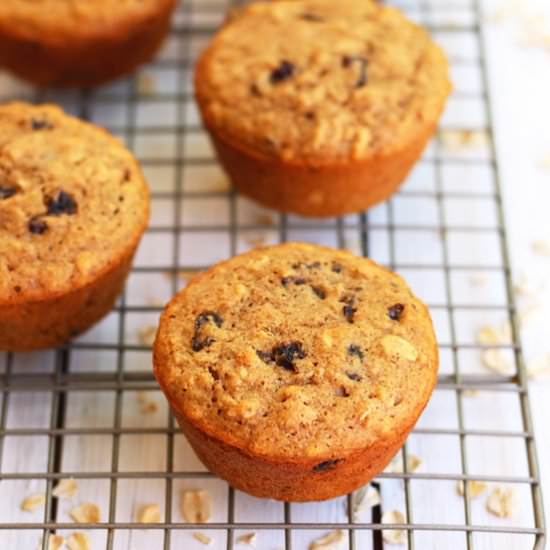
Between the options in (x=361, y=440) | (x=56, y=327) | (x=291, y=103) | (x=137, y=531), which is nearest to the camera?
(x=361, y=440)

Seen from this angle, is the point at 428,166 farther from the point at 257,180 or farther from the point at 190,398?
the point at 190,398

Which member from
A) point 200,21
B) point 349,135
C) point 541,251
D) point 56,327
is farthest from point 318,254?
point 200,21

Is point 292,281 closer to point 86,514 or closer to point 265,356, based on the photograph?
point 265,356

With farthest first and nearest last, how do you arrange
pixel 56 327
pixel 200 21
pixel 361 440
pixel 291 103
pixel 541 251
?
pixel 200 21
pixel 541 251
pixel 291 103
pixel 56 327
pixel 361 440

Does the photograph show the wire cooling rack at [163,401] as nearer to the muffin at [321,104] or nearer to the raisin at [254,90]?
the muffin at [321,104]

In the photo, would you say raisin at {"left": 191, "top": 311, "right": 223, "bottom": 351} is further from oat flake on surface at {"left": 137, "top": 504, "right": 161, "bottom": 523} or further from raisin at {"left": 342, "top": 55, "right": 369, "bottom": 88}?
raisin at {"left": 342, "top": 55, "right": 369, "bottom": 88}

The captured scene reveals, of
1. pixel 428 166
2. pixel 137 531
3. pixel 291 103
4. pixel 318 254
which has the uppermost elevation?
pixel 291 103

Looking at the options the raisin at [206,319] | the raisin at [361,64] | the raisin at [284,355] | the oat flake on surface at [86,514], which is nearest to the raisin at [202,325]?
the raisin at [206,319]
